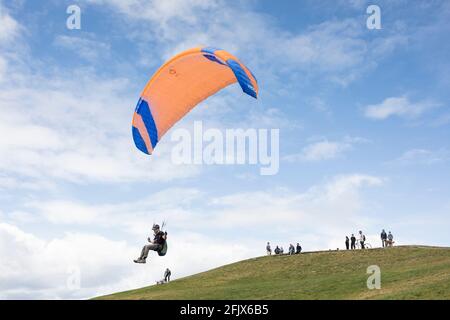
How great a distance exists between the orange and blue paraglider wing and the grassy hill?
1141 centimetres

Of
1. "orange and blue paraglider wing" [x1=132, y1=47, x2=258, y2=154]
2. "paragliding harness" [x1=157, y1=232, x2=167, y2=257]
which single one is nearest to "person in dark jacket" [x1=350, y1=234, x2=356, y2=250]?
"orange and blue paraglider wing" [x1=132, y1=47, x2=258, y2=154]

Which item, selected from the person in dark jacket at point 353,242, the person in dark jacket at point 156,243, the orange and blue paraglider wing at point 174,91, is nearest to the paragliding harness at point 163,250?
the person in dark jacket at point 156,243

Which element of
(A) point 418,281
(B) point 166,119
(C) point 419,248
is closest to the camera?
(B) point 166,119

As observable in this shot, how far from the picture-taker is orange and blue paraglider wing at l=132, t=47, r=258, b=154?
73.8 ft

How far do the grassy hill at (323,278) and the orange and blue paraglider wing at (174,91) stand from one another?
37.4 ft

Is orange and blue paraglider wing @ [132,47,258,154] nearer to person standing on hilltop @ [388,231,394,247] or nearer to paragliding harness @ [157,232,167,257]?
paragliding harness @ [157,232,167,257]

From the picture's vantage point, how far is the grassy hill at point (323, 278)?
1059 inches

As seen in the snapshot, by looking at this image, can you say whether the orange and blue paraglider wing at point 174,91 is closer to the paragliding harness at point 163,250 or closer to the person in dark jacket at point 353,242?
the paragliding harness at point 163,250
